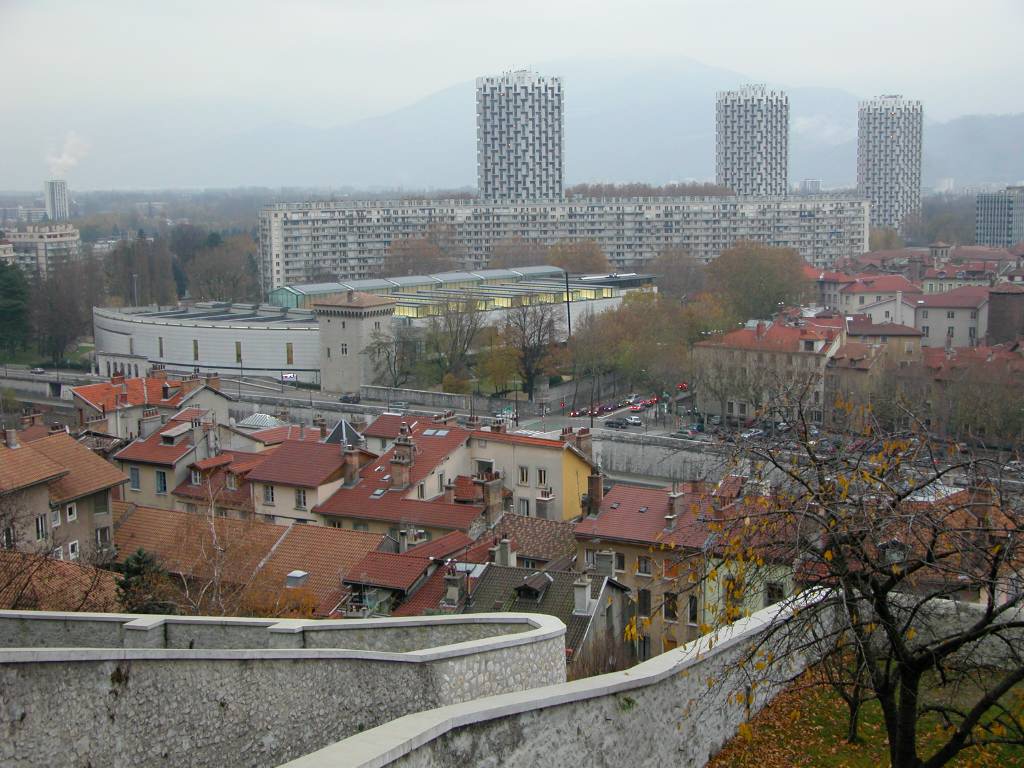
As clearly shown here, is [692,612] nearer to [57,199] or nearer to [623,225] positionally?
[623,225]

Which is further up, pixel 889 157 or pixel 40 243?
pixel 889 157

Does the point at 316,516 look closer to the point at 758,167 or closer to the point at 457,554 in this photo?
the point at 457,554

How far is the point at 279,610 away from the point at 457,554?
9.19ft

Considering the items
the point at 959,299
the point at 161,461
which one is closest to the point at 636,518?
the point at 161,461

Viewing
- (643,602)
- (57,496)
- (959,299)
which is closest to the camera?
(643,602)

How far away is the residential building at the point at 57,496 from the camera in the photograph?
42.2 ft

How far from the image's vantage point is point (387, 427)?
19609mm

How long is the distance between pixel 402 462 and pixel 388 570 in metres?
4.62

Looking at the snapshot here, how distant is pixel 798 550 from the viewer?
16.7ft

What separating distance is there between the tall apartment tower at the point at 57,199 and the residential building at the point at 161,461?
136m

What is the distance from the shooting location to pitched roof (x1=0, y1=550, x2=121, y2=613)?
28.8 feet

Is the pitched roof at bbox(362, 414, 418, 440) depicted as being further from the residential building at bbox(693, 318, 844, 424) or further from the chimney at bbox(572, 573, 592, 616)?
the residential building at bbox(693, 318, 844, 424)

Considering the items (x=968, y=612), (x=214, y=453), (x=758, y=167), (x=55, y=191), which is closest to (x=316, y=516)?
(x=214, y=453)

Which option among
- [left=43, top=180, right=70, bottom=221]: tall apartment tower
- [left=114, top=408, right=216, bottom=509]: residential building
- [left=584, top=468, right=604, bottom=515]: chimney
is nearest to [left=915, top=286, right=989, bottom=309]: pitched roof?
[left=584, top=468, right=604, bottom=515]: chimney
